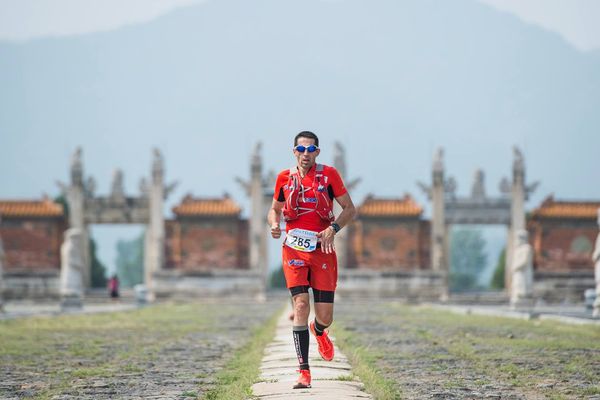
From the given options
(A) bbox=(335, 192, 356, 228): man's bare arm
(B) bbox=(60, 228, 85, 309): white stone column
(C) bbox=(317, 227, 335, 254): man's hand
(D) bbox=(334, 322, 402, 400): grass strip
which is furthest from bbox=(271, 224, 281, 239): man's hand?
(B) bbox=(60, 228, 85, 309): white stone column

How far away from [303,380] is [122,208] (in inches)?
1462

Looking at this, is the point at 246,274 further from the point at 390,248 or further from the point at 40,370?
the point at 40,370

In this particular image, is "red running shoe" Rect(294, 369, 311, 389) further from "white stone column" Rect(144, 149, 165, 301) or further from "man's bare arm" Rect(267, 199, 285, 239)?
"white stone column" Rect(144, 149, 165, 301)

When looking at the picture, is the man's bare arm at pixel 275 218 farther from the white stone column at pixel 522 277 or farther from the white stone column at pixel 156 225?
the white stone column at pixel 156 225

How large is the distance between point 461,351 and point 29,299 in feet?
107

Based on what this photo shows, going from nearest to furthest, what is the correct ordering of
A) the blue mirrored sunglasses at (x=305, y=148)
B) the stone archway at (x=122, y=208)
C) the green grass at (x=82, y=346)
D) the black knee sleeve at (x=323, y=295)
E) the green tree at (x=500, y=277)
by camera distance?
1. the black knee sleeve at (x=323, y=295)
2. the blue mirrored sunglasses at (x=305, y=148)
3. the green grass at (x=82, y=346)
4. the stone archway at (x=122, y=208)
5. the green tree at (x=500, y=277)

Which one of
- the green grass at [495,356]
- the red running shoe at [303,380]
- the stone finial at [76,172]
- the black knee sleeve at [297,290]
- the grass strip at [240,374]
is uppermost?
the stone finial at [76,172]

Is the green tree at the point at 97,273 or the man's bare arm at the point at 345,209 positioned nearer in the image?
the man's bare arm at the point at 345,209

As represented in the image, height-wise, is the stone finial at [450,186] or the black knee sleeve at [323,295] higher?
the stone finial at [450,186]

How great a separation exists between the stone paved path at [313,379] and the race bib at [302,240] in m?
1.04

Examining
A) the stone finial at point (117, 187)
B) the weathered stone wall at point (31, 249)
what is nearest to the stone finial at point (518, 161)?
the stone finial at point (117, 187)

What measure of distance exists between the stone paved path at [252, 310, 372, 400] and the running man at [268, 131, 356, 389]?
28cm

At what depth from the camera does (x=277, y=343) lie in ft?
42.5

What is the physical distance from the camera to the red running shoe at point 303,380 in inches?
309
